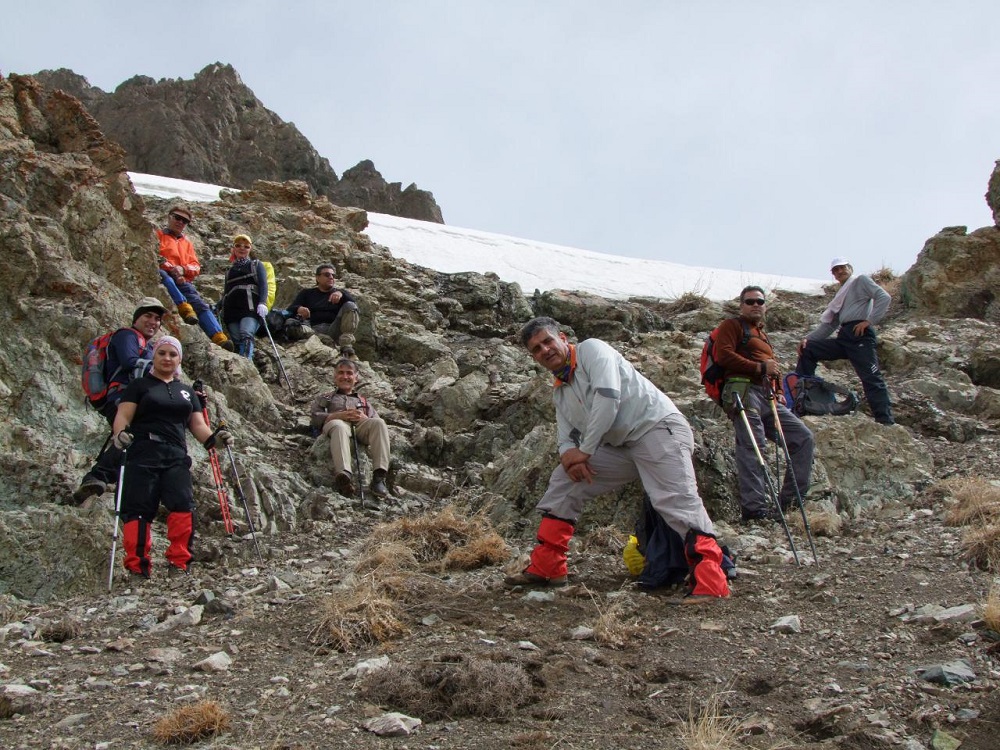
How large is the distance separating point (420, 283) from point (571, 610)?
11785 millimetres

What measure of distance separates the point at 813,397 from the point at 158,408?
7312 millimetres

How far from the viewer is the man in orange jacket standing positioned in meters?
12.0

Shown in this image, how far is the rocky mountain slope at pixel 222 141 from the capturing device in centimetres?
4356

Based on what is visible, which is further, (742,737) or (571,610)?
(571,610)

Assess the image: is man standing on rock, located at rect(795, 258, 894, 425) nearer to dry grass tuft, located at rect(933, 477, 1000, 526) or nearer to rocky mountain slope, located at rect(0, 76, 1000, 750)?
rocky mountain slope, located at rect(0, 76, 1000, 750)

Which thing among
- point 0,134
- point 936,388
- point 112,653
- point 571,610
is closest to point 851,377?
point 936,388

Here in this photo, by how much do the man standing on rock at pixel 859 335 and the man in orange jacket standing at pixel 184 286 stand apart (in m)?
8.04

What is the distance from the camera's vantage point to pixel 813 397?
10.2 meters

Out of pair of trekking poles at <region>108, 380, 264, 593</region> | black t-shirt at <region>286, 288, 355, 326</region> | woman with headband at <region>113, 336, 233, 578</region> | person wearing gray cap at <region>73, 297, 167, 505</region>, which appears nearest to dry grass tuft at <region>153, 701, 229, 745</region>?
pair of trekking poles at <region>108, 380, 264, 593</region>

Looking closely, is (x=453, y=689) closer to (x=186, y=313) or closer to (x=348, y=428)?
(x=348, y=428)

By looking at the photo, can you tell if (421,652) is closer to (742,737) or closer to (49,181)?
(742,737)

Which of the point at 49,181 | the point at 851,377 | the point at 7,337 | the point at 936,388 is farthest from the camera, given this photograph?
the point at 851,377

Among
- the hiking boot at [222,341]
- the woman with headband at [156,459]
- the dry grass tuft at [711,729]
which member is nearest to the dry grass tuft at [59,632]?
the woman with headband at [156,459]

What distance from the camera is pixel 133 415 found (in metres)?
7.28
